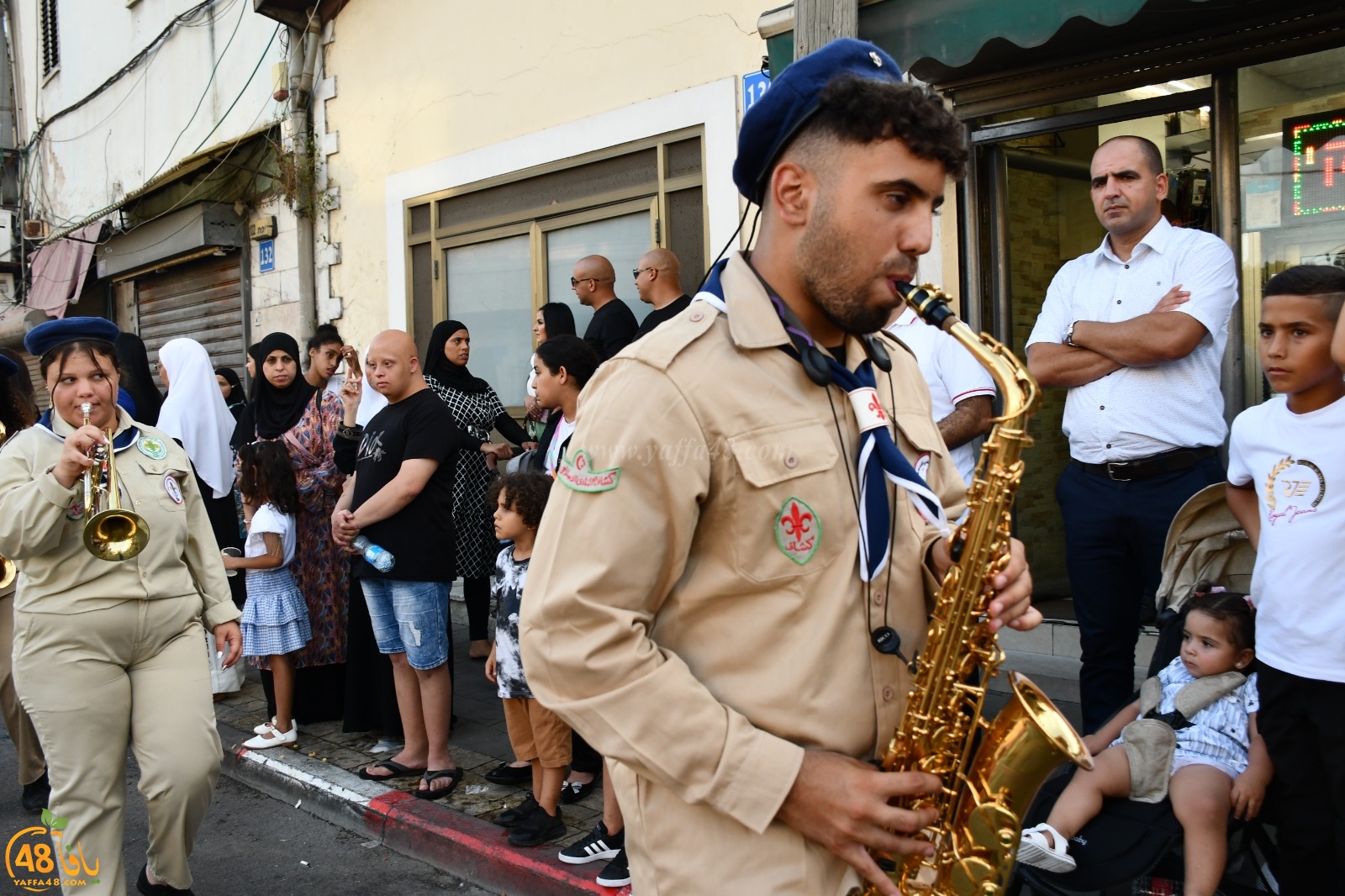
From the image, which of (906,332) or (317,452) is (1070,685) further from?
(317,452)

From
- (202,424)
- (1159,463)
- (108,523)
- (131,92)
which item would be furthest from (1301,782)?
(131,92)

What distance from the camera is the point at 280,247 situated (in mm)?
10516

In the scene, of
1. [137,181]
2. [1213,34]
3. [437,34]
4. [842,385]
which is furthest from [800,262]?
[137,181]

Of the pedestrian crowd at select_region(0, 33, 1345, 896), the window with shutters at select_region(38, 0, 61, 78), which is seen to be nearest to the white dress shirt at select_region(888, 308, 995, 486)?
the pedestrian crowd at select_region(0, 33, 1345, 896)

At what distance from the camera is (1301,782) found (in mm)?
3070

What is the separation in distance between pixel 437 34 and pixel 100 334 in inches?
224

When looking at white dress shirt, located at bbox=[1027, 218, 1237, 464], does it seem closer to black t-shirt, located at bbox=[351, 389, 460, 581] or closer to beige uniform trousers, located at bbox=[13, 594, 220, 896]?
black t-shirt, located at bbox=[351, 389, 460, 581]

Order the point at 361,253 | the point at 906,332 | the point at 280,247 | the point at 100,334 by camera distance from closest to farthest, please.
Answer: the point at 100,334 < the point at 906,332 < the point at 361,253 < the point at 280,247

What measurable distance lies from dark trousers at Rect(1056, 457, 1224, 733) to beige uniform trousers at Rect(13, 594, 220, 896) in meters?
3.27

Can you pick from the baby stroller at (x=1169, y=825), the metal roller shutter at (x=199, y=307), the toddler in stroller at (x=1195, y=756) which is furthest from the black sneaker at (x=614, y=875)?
the metal roller shutter at (x=199, y=307)

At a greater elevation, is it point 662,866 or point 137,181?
point 137,181

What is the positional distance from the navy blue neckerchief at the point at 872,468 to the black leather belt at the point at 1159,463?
8.26 feet

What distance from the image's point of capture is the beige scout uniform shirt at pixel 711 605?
1.61 m

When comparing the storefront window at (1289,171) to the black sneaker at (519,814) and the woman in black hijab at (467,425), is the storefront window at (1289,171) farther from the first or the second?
the woman in black hijab at (467,425)
